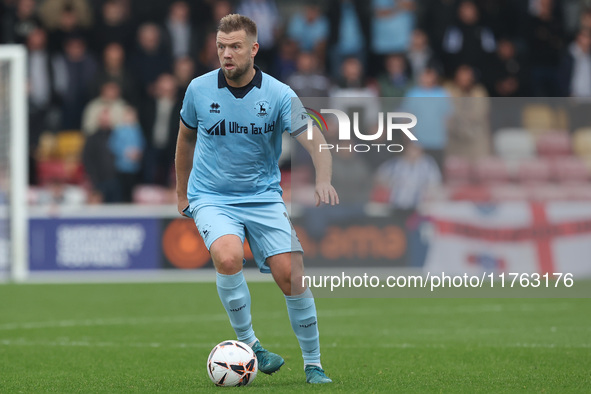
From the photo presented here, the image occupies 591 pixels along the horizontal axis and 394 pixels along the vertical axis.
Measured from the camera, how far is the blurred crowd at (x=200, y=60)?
17609mm

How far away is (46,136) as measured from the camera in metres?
18.4

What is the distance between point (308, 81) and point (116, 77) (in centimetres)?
325

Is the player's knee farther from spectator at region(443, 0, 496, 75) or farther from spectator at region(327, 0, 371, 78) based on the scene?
spectator at region(327, 0, 371, 78)

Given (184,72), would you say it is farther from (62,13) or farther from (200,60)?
(62,13)

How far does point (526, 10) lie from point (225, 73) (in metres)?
13.6

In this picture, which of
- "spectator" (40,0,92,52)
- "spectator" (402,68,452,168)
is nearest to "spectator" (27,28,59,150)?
"spectator" (40,0,92,52)

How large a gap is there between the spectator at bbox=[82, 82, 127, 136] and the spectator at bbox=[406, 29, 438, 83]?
4.61m

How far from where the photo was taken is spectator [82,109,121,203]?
17.3m

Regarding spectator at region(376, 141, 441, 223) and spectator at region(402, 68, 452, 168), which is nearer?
spectator at region(402, 68, 452, 168)

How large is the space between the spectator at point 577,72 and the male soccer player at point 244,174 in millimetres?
11991

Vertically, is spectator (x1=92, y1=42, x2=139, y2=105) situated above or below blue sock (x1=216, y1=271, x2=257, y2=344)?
above

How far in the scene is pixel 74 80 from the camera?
18.7m

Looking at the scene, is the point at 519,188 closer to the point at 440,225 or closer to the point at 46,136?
the point at 440,225

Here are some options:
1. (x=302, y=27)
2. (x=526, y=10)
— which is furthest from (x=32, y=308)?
(x=526, y=10)
